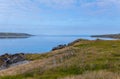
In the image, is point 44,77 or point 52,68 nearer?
point 44,77

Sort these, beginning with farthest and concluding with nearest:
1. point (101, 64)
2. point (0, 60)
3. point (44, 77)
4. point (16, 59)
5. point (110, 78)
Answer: point (0, 60)
point (16, 59)
point (101, 64)
point (44, 77)
point (110, 78)

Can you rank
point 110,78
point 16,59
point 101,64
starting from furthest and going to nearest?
point 16,59, point 101,64, point 110,78

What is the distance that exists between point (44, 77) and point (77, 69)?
173 inches

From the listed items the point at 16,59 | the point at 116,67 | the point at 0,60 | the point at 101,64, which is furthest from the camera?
the point at 0,60

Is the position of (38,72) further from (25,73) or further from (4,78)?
(4,78)

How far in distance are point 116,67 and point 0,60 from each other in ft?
171

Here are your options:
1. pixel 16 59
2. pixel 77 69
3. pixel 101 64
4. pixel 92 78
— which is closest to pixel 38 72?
pixel 77 69

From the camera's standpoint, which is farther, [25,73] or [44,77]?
[25,73]

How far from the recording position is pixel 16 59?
64.6 m

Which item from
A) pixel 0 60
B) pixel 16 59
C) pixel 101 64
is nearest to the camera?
pixel 101 64

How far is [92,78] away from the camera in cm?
1767

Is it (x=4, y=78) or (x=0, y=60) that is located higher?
(x=4, y=78)

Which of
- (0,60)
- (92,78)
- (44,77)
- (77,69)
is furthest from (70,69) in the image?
(0,60)

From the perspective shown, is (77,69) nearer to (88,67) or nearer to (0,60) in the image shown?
(88,67)
